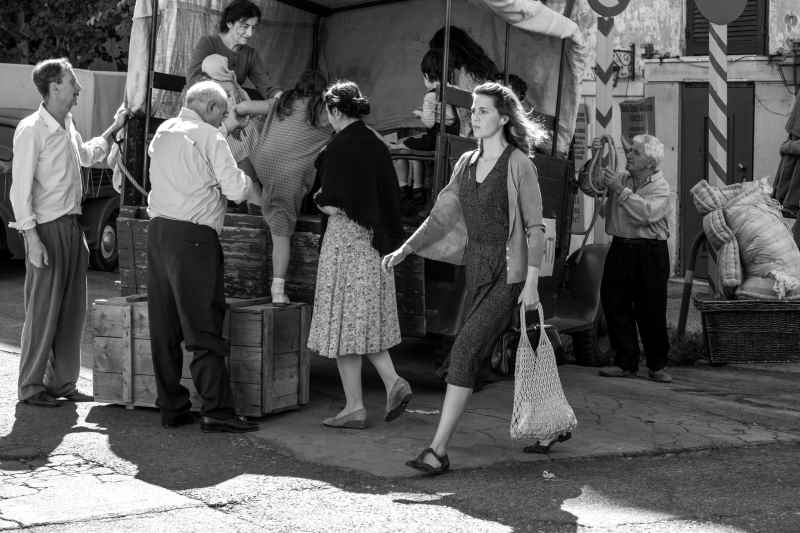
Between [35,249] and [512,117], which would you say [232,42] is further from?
[512,117]

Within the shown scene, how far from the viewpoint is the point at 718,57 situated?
10742 millimetres

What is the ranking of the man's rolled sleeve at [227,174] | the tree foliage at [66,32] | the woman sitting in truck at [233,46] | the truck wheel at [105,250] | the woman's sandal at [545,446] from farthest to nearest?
the tree foliage at [66,32] → the truck wheel at [105,250] → the woman sitting in truck at [233,46] → the man's rolled sleeve at [227,174] → the woman's sandal at [545,446]

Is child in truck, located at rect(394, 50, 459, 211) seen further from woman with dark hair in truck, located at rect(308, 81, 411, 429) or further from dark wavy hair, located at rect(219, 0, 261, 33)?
woman with dark hair in truck, located at rect(308, 81, 411, 429)

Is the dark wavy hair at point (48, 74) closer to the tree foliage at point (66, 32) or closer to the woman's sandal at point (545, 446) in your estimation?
the woman's sandal at point (545, 446)

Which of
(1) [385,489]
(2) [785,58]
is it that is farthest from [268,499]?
(2) [785,58]

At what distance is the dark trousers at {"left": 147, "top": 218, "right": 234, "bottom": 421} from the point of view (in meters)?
6.49

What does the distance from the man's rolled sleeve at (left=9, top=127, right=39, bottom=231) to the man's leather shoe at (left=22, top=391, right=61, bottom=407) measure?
97cm

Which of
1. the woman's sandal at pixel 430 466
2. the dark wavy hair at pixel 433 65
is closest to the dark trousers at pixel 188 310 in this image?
the woman's sandal at pixel 430 466

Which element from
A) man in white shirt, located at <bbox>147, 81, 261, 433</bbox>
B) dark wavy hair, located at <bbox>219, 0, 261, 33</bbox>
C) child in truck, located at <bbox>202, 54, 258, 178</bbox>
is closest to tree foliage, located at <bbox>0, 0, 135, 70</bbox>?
dark wavy hair, located at <bbox>219, 0, 261, 33</bbox>

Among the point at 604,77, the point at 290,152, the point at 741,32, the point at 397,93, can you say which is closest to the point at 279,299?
the point at 290,152

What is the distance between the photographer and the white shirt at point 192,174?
6.50 metres

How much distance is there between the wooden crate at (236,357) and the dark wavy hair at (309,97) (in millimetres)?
1165

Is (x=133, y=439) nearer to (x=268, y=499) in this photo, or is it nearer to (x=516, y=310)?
(x=268, y=499)

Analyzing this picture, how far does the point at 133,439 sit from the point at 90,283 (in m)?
7.76
